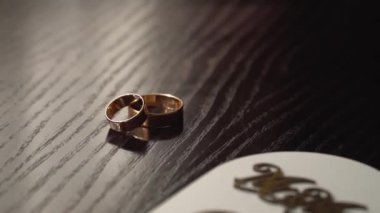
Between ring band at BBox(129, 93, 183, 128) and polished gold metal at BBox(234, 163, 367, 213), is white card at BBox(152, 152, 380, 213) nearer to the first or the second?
polished gold metal at BBox(234, 163, 367, 213)

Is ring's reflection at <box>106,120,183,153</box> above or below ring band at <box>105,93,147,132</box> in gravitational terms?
below

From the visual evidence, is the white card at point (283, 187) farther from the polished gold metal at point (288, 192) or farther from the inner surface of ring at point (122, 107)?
the inner surface of ring at point (122, 107)

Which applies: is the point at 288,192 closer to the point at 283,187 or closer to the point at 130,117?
the point at 283,187

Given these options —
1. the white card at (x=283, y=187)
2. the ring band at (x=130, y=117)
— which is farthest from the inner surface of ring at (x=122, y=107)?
the white card at (x=283, y=187)

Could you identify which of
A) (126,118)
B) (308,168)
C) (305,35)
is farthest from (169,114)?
(305,35)

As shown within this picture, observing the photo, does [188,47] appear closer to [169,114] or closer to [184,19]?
[184,19]

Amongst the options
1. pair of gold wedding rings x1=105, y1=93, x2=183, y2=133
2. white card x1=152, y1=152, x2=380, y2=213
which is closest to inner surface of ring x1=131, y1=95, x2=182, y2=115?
pair of gold wedding rings x1=105, y1=93, x2=183, y2=133

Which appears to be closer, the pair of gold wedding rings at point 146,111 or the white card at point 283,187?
the white card at point 283,187

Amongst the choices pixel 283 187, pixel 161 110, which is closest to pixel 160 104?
pixel 161 110
